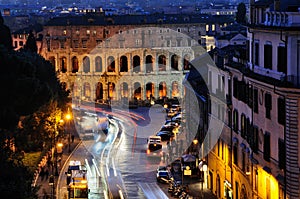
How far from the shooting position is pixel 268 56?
35.1m

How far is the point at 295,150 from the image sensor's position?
3178 cm

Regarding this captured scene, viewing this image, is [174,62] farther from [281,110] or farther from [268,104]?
[281,110]

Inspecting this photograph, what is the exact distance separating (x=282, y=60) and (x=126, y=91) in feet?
246

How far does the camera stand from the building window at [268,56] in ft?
114

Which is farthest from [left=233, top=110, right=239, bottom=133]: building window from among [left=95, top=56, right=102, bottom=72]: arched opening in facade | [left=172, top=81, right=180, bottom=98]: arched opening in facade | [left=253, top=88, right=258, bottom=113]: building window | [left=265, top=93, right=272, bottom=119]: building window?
[left=95, top=56, right=102, bottom=72]: arched opening in facade

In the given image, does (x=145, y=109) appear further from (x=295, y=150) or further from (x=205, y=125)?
(x=295, y=150)

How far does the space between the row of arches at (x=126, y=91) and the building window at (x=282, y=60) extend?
72.2 m

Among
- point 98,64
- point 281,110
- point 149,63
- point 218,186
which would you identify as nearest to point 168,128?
point 218,186

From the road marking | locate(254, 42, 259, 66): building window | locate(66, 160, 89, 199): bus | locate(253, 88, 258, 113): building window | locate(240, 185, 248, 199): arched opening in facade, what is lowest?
the road marking

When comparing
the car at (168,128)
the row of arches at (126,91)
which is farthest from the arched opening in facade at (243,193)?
the row of arches at (126,91)

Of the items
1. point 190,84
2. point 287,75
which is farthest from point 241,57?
point 190,84

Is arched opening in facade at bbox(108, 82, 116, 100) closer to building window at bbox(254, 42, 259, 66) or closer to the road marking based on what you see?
the road marking

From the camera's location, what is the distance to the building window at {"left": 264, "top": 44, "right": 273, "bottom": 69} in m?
34.8

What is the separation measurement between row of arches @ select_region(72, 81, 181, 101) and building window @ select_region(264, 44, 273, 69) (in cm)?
6996
